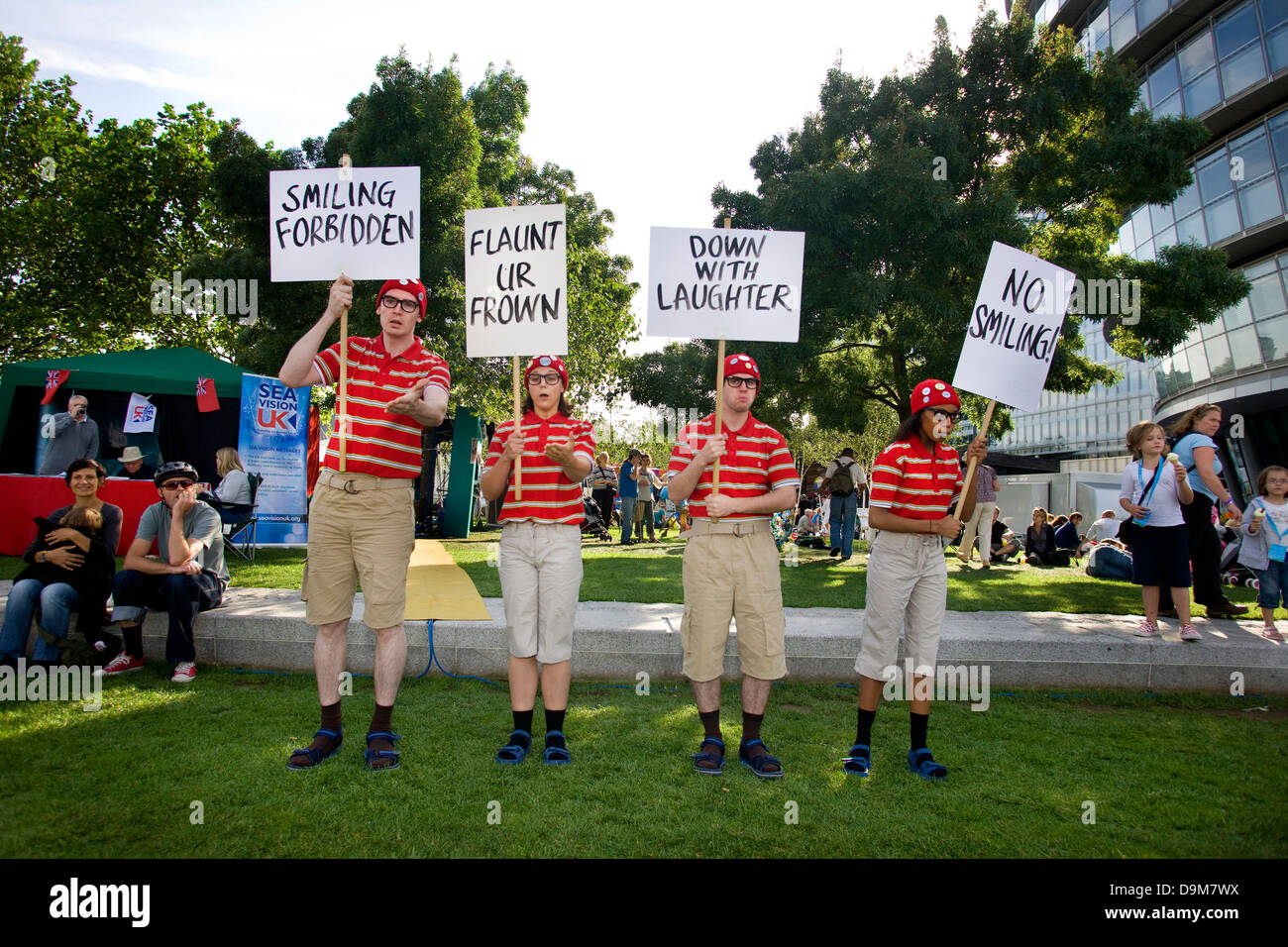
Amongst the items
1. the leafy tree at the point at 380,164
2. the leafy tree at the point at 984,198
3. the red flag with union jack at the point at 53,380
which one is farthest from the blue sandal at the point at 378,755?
the leafy tree at the point at 380,164

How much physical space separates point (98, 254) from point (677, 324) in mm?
24084

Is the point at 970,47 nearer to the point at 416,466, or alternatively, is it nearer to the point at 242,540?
the point at 416,466

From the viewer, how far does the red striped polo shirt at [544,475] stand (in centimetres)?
414

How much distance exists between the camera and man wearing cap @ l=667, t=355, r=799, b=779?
406cm

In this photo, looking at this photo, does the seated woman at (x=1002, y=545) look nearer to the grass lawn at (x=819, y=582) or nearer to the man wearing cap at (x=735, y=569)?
the grass lawn at (x=819, y=582)

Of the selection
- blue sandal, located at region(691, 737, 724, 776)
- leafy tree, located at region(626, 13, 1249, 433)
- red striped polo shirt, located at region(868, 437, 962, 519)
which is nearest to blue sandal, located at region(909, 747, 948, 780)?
blue sandal, located at region(691, 737, 724, 776)

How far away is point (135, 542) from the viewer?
5535mm

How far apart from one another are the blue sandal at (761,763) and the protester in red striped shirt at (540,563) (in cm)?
101

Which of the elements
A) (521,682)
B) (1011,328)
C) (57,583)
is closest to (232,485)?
(57,583)

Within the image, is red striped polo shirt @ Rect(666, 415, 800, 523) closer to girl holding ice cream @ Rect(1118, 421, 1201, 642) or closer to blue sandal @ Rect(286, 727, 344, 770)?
blue sandal @ Rect(286, 727, 344, 770)

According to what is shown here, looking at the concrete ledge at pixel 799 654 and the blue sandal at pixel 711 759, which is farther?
the concrete ledge at pixel 799 654

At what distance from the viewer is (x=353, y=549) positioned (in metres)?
4.07

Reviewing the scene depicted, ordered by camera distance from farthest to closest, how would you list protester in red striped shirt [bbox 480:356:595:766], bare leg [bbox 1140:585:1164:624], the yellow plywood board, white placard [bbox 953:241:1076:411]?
bare leg [bbox 1140:585:1164:624]
the yellow plywood board
white placard [bbox 953:241:1076:411]
protester in red striped shirt [bbox 480:356:595:766]

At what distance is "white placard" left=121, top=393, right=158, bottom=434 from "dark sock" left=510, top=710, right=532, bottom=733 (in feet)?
37.1
